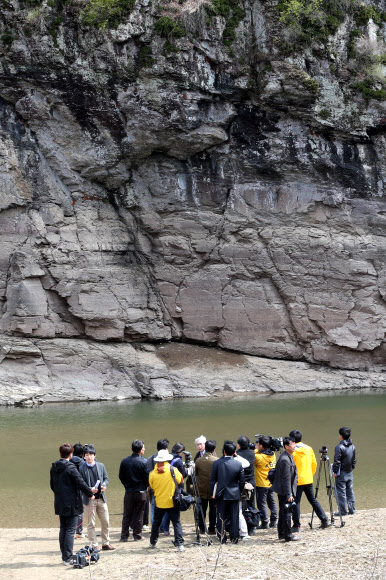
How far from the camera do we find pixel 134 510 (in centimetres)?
866

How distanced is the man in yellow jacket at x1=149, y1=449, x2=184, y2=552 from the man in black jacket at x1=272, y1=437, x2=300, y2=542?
1.28 m

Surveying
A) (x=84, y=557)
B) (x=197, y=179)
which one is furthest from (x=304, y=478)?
(x=197, y=179)

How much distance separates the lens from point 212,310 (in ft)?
94.1

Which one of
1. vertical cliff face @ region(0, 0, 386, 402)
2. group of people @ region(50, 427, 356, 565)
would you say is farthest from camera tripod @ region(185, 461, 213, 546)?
vertical cliff face @ region(0, 0, 386, 402)

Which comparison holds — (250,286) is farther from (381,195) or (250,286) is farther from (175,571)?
(175,571)

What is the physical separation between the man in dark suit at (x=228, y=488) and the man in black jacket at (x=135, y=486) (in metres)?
1.01

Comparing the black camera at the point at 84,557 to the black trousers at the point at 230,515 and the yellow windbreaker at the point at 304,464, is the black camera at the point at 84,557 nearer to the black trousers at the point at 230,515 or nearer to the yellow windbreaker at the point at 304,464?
the black trousers at the point at 230,515

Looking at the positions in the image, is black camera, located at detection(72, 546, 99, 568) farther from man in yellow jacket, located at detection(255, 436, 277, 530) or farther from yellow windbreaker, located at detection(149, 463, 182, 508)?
man in yellow jacket, located at detection(255, 436, 277, 530)

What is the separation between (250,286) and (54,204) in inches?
376

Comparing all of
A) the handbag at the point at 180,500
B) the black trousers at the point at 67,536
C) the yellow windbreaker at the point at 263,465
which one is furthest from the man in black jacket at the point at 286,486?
the black trousers at the point at 67,536

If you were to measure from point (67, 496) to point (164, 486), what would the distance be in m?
1.19

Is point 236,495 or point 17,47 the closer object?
point 236,495

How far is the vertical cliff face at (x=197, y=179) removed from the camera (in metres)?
26.8

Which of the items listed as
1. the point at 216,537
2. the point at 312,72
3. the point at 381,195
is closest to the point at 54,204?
the point at 312,72
